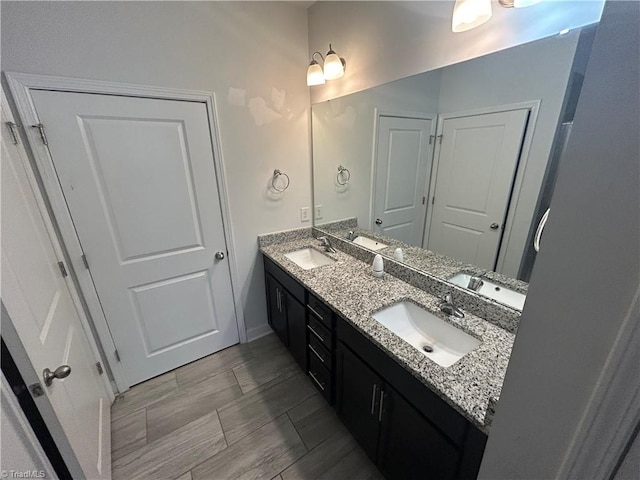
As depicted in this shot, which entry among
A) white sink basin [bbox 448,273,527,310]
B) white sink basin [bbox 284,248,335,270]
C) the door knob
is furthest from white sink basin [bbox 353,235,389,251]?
the door knob

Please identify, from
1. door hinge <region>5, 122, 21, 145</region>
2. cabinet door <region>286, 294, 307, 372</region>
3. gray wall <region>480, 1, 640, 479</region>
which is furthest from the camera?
cabinet door <region>286, 294, 307, 372</region>

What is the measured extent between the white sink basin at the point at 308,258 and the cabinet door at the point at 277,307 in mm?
252

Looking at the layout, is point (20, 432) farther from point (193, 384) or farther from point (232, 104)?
point (232, 104)

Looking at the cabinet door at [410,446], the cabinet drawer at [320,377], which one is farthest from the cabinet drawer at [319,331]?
the cabinet door at [410,446]

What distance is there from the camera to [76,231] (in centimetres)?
152

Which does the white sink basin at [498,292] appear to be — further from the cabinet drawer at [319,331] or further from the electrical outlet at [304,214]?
the electrical outlet at [304,214]

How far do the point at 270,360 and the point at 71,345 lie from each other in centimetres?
129

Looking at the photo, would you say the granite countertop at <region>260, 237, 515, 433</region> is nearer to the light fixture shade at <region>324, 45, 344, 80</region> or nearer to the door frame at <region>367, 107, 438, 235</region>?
the door frame at <region>367, 107, 438, 235</region>

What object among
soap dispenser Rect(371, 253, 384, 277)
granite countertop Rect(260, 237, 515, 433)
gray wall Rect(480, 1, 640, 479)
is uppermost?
gray wall Rect(480, 1, 640, 479)

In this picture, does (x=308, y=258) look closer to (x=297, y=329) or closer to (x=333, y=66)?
(x=297, y=329)

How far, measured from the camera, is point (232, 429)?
5.27 feet

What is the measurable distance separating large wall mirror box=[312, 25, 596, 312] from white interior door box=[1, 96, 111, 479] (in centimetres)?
169

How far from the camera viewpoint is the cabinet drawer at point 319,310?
1456 mm

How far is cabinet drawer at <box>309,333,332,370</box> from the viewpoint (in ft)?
5.07
